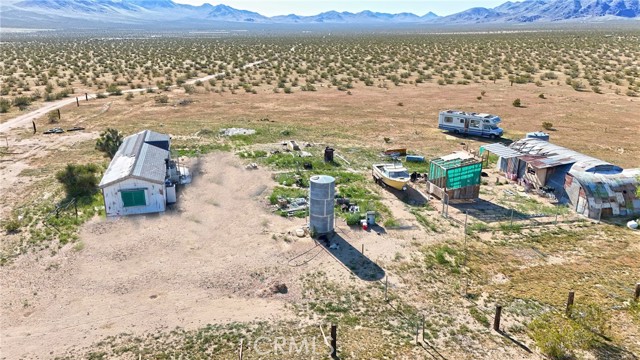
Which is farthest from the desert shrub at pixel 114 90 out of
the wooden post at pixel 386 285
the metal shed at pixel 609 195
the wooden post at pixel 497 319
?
the wooden post at pixel 497 319

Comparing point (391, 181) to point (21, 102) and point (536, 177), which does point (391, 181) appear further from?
point (21, 102)

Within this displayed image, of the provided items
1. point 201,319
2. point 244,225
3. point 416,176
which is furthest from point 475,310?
point 416,176

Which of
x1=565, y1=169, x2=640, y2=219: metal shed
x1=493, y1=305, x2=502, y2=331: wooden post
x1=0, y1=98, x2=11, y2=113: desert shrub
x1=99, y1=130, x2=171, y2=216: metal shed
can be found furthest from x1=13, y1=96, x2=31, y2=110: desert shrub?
x1=565, y1=169, x2=640, y2=219: metal shed

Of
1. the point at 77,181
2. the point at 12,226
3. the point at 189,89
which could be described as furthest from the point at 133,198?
the point at 189,89

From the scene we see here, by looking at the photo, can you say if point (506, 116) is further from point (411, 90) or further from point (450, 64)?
point (450, 64)

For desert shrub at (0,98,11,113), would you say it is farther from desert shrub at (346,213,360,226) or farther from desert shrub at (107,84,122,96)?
desert shrub at (346,213,360,226)
